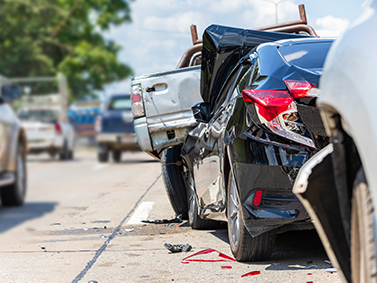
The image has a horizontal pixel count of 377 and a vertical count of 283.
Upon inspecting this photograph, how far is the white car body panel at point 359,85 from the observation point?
2.02 metres

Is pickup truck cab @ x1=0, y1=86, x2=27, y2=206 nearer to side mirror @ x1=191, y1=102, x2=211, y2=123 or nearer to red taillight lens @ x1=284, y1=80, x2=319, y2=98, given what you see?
red taillight lens @ x1=284, y1=80, x2=319, y2=98

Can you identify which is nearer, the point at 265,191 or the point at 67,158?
the point at 67,158

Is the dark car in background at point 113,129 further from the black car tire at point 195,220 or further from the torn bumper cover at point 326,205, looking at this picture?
the black car tire at point 195,220

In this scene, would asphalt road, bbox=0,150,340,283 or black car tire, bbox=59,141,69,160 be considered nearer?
black car tire, bbox=59,141,69,160

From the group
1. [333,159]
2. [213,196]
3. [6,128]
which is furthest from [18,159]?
[213,196]

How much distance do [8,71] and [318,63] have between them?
2711 millimetres

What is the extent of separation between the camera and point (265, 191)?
3879 mm

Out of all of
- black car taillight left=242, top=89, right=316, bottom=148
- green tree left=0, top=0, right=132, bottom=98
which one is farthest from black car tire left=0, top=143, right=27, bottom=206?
black car taillight left=242, top=89, right=316, bottom=148

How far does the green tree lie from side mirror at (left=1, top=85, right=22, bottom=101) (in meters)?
0.06

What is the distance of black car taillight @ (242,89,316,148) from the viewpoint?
12.4 ft

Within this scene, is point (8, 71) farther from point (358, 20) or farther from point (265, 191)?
point (265, 191)

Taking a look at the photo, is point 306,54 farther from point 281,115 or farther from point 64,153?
point 64,153

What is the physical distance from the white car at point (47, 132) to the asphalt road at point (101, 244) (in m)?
0.04

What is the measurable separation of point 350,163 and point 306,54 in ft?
6.62
